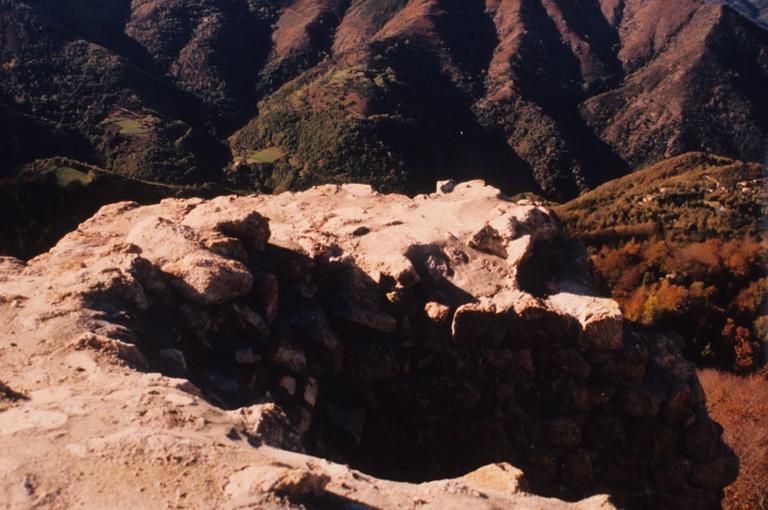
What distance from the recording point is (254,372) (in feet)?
30.6

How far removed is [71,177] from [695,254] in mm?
40842

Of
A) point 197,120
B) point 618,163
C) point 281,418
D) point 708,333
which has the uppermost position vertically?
point 281,418

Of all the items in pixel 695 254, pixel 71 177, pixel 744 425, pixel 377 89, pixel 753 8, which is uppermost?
pixel 71 177

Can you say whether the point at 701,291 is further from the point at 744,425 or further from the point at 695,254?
the point at 744,425

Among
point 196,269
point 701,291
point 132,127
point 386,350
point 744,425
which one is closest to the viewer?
point 196,269

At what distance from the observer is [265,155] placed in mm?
85750

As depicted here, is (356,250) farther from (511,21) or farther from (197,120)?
(511,21)

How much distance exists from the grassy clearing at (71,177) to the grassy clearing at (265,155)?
3731 centimetres

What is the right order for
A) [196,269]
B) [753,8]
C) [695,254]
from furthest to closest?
1. [753,8]
2. [695,254]
3. [196,269]

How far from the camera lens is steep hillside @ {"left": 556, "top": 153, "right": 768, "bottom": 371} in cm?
3481

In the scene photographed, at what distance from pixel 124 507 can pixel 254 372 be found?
4026 millimetres

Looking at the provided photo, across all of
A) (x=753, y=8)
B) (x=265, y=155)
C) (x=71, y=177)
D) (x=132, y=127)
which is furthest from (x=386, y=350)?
(x=753, y=8)

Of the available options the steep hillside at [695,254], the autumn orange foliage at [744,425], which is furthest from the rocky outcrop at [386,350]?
the steep hillside at [695,254]

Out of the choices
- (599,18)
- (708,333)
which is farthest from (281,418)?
(599,18)
